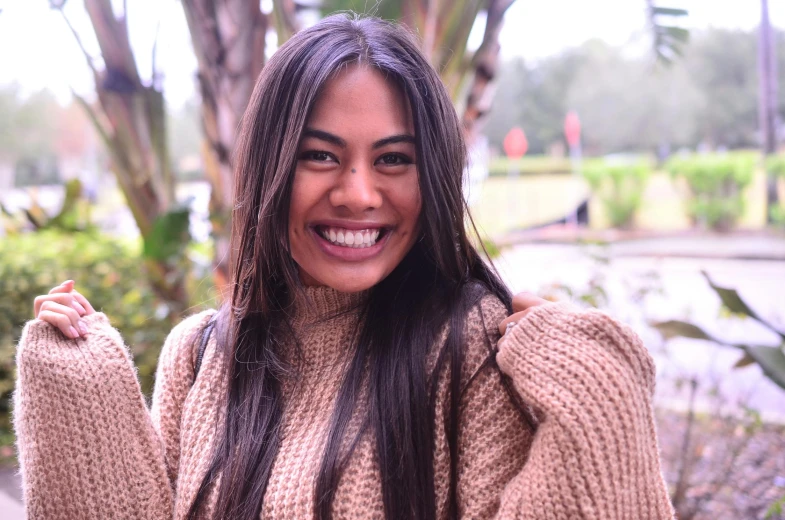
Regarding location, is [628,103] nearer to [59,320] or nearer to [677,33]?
[677,33]

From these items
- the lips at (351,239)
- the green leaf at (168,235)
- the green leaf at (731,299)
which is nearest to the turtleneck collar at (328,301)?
the lips at (351,239)

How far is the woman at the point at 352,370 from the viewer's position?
3.40 ft

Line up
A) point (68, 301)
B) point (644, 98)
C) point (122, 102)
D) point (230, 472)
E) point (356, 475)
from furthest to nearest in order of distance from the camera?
point (644, 98)
point (122, 102)
point (68, 301)
point (230, 472)
point (356, 475)

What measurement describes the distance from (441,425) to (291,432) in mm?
291

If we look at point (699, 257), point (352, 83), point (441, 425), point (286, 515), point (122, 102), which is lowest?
point (699, 257)

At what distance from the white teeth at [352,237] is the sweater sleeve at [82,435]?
0.49 m

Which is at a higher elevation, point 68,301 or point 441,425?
point 68,301

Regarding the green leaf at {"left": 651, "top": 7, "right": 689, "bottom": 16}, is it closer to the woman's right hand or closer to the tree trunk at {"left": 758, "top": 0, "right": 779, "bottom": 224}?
the tree trunk at {"left": 758, "top": 0, "right": 779, "bottom": 224}

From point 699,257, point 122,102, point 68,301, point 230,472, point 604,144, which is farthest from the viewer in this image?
point 604,144

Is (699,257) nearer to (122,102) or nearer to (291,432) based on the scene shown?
(122,102)

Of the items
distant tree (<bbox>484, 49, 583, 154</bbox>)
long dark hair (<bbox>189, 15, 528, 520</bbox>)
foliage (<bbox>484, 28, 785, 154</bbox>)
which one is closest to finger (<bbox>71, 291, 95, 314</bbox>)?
long dark hair (<bbox>189, 15, 528, 520</bbox>)

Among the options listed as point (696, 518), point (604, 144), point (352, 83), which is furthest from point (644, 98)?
point (352, 83)

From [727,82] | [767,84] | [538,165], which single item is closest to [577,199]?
[538,165]

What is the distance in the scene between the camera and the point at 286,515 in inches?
45.9
